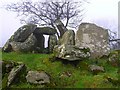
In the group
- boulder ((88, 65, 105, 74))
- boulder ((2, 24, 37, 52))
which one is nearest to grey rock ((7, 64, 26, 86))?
boulder ((88, 65, 105, 74))

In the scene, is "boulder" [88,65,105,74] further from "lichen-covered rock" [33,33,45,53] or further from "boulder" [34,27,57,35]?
"boulder" [34,27,57,35]

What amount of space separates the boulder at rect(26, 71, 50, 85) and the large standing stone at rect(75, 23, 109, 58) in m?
6.05

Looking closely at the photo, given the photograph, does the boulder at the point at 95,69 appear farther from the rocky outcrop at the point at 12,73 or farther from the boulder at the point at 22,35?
the boulder at the point at 22,35

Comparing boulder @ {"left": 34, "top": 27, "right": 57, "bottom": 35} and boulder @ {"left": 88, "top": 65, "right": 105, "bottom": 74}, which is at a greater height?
boulder @ {"left": 34, "top": 27, "right": 57, "bottom": 35}

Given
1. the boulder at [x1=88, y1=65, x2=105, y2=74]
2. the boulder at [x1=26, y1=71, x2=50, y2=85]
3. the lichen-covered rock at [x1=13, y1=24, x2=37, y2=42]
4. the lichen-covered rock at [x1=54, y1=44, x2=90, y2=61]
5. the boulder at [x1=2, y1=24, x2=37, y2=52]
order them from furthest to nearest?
the lichen-covered rock at [x1=13, y1=24, x2=37, y2=42]
the boulder at [x1=2, y1=24, x2=37, y2=52]
the lichen-covered rock at [x1=54, y1=44, x2=90, y2=61]
the boulder at [x1=88, y1=65, x2=105, y2=74]
the boulder at [x1=26, y1=71, x2=50, y2=85]

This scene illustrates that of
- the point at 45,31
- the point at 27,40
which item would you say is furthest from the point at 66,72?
the point at 45,31

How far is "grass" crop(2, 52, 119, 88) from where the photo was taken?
17047 millimetres

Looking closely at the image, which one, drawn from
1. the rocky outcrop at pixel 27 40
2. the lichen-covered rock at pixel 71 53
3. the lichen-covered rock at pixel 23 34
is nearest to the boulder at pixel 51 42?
the rocky outcrop at pixel 27 40

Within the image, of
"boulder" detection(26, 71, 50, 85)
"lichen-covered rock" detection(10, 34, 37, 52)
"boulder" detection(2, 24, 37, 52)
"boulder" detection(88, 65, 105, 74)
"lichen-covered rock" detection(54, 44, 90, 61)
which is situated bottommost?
"boulder" detection(26, 71, 50, 85)

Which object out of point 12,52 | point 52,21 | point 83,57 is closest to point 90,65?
point 83,57

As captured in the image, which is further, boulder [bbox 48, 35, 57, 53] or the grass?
boulder [bbox 48, 35, 57, 53]

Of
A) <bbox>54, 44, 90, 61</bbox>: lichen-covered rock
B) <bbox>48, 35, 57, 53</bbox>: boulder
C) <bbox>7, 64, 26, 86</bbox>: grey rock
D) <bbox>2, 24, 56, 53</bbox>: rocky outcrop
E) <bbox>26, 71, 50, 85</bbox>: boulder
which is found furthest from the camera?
<bbox>48, 35, 57, 53</bbox>: boulder

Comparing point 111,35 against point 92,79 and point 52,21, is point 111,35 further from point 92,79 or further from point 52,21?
point 92,79

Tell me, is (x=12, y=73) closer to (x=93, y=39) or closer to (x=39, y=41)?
(x=93, y=39)
